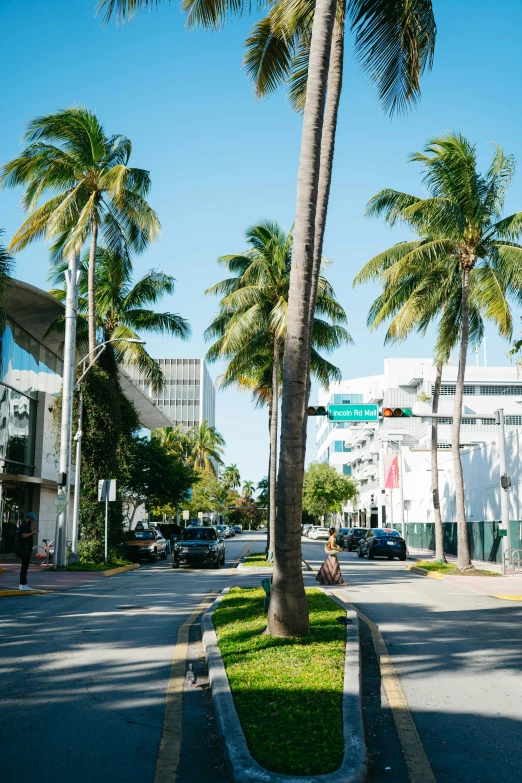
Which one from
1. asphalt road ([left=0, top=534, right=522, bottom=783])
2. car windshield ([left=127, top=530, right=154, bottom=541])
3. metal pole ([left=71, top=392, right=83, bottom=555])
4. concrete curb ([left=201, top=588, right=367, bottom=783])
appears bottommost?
asphalt road ([left=0, top=534, right=522, bottom=783])

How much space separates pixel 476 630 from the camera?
1242 cm

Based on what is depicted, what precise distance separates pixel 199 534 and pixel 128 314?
9386 millimetres

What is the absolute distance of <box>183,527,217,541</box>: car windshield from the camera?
3058 centimetres

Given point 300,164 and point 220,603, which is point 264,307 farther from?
point 300,164

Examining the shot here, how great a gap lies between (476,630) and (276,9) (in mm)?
11347

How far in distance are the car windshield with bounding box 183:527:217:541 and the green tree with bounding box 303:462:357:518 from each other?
53221 mm

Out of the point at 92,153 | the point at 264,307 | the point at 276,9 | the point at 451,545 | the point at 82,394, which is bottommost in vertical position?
the point at 451,545

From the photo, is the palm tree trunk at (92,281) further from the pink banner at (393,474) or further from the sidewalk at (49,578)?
the pink banner at (393,474)

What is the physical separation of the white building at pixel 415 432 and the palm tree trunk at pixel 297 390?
3783cm

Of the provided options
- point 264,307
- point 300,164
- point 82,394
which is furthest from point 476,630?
point 82,394

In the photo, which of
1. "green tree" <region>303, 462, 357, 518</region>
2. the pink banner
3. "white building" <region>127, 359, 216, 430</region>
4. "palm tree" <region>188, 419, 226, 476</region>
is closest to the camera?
the pink banner

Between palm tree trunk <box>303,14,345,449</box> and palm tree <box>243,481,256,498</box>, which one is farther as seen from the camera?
palm tree <box>243,481,256,498</box>

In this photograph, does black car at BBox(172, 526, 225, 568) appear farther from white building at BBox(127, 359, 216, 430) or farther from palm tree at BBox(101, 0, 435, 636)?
white building at BBox(127, 359, 216, 430)

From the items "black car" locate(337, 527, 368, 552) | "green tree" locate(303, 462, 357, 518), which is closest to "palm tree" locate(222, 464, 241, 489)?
"green tree" locate(303, 462, 357, 518)
